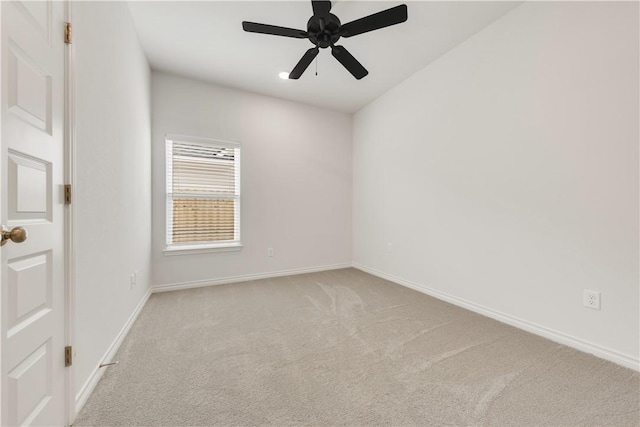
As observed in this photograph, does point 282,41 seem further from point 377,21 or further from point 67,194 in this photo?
point 67,194

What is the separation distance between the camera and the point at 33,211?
988 millimetres

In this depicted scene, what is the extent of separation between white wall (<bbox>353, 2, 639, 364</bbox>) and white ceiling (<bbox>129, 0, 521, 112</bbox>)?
289 mm

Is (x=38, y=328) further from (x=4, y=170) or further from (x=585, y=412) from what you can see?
(x=585, y=412)

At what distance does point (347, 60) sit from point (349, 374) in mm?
2513

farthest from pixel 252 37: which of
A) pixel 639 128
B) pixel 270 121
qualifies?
pixel 639 128

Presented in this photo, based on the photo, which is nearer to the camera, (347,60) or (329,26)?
(329,26)

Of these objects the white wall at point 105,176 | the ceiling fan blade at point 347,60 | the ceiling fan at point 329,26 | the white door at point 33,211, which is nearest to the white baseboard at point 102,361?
the white wall at point 105,176

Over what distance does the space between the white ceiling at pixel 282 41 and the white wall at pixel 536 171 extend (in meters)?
0.29

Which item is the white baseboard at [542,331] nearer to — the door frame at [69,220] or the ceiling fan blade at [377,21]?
the ceiling fan blade at [377,21]

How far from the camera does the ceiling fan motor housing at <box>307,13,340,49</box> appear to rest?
1.93 m

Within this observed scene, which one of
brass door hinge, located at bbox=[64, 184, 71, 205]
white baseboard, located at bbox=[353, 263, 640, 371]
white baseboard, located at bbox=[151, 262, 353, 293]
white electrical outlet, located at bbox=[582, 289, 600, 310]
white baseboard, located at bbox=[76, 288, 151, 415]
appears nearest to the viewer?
brass door hinge, located at bbox=[64, 184, 71, 205]

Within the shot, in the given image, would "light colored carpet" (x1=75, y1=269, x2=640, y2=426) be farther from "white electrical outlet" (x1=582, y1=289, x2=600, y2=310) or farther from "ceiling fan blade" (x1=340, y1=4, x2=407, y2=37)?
"ceiling fan blade" (x1=340, y1=4, x2=407, y2=37)

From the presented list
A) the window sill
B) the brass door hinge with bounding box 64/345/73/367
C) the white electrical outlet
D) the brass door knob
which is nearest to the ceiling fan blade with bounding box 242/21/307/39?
the brass door knob

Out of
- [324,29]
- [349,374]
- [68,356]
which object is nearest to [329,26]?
[324,29]
